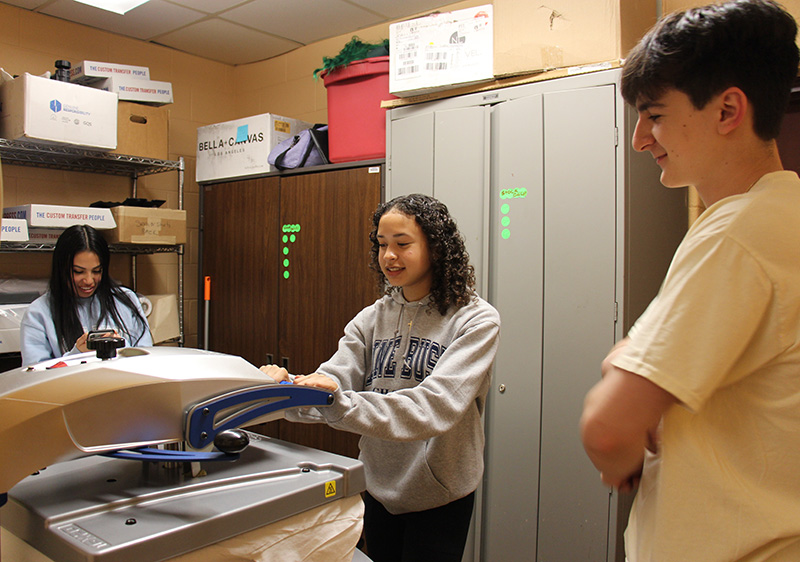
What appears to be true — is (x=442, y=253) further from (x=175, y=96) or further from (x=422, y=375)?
(x=175, y=96)

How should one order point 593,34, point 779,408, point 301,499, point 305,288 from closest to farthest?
point 779,408
point 301,499
point 593,34
point 305,288

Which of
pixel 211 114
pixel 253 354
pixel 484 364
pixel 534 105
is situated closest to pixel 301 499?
pixel 484 364

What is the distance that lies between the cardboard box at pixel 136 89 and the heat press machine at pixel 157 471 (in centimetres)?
243

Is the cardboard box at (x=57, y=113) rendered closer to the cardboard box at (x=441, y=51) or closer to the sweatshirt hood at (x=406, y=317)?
the cardboard box at (x=441, y=51)

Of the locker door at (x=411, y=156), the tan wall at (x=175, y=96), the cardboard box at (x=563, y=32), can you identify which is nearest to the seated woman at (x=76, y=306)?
the tan wall at (x=175, y=96)

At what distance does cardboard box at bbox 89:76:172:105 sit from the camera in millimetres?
2973

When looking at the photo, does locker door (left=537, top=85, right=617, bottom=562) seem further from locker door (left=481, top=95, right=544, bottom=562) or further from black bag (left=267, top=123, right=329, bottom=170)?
black bag (left=267, top=123, right=329, bottom=170)

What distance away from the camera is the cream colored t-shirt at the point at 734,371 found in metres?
0.62

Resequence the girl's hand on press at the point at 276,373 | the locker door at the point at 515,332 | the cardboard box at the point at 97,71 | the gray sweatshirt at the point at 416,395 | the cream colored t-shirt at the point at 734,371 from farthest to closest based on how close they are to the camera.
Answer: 1. the cardboard box at the point at 97,71
2. the locker door at the point at 515,332
3. the gray sweatshirt at the point at 416,395
4. the girl's hand on press at the point at 276,373
5. the cream colored t-shirt at the point at 734,371

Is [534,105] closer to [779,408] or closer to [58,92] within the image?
[779,408]

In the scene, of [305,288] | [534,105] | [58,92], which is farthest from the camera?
[305,288]

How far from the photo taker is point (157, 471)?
3.21 ft

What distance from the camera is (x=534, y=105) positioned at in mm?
2205

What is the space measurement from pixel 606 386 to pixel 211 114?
378 centimetres
